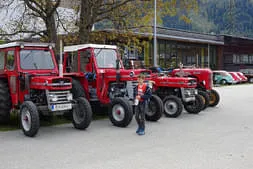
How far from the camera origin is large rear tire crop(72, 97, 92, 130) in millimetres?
9734

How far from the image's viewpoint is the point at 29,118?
29.8 ft

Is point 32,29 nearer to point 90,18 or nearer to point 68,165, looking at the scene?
point 90,18

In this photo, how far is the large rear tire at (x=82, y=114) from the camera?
9.73 meters

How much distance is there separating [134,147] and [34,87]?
3362 millimetres

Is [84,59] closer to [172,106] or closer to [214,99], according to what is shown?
[172,106]

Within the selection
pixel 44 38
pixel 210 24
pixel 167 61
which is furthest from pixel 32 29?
pixel 210 24

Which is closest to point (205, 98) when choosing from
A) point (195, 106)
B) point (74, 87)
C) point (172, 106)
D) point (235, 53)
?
point (195, 106)

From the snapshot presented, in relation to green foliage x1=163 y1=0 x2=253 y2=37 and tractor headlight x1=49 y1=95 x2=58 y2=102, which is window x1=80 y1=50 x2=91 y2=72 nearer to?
tractor headlight x1=49 y1=95 x2=58 y2=102

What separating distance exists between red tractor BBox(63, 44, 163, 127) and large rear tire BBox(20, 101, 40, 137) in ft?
7.31

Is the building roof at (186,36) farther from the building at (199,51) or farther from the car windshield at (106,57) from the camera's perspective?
the car windshield at (106,57)

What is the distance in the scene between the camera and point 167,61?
1630 inches

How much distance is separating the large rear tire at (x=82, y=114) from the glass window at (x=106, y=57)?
2.12m

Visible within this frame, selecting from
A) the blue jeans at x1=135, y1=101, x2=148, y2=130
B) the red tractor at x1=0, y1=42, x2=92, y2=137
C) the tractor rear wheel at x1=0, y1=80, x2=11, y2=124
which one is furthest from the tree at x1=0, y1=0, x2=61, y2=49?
the blue jeans at x1=135, y1=101, x2=148, y2=130

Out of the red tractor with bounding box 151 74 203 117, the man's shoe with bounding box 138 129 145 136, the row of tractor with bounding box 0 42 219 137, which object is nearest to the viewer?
the man's shoe with bounding box 138 129 145 136
